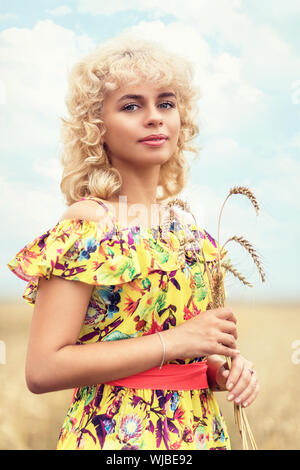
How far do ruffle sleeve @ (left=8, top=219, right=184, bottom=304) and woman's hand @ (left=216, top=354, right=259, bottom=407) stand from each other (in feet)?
1.12

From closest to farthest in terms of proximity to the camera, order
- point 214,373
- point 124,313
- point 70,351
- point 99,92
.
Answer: point 70,351
point 124,313
point 214,373
point 99,92

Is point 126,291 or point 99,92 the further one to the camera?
point 99,92

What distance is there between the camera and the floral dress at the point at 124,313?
139 centimetres

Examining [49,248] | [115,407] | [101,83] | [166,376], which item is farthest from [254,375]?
[101,83]

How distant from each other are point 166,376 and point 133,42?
1.13 metres

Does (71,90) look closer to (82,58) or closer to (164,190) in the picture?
(82,58)

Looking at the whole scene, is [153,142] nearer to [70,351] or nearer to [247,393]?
[70,351]

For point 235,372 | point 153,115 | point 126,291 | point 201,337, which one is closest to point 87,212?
point 126,291

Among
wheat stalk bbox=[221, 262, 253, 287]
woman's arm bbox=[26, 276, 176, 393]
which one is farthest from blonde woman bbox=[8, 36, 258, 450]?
wheat stalk bbox=[221, 262, 253, 287]

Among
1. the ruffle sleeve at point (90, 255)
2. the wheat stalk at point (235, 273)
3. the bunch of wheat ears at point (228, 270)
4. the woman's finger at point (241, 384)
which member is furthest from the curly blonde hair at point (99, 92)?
the woman's finger at point (241, 384)

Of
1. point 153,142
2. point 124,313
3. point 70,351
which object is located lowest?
point 70,351

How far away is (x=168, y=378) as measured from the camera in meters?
1.46

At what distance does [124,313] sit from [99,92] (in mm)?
765

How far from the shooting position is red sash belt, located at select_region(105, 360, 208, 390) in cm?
143
